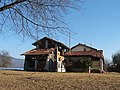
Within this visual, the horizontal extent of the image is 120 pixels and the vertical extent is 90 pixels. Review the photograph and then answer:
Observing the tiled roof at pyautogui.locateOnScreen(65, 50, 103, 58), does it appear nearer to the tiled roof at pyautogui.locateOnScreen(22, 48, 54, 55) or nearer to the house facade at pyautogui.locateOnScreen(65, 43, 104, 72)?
the house facade at pyautogui.locateOnScreen(65, 43, 104, 72)

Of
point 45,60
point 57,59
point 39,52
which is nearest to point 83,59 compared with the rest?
point 57,59

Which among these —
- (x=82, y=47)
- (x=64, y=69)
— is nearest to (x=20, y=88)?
(x=64, y=69)

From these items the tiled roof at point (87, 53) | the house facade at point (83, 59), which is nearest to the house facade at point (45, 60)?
the house facade at point (83, 59)

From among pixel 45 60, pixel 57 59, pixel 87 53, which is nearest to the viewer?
pixel 45 60

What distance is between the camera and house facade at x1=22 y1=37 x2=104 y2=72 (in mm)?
45906

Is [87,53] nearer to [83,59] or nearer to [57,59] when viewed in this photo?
[83,59]

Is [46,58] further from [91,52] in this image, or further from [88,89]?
[88,89]

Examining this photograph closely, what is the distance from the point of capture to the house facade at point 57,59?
45906 millimetres

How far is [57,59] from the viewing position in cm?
4691

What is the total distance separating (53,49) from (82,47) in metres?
10.3

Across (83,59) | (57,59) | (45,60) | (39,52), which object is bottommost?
(45,60)

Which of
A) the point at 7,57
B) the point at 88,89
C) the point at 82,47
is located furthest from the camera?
the point at 7,57

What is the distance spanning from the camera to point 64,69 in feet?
159

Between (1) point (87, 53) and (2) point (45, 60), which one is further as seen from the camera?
(1) point (87, 53)
